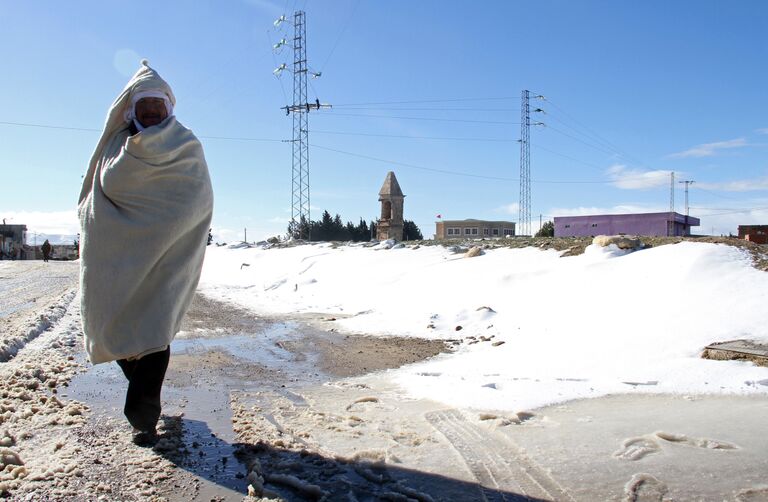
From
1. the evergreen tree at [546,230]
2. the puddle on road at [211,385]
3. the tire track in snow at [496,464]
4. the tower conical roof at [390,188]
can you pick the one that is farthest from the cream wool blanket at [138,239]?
the evergreen tree at [546,230]

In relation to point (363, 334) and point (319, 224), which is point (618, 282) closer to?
point (363, 334)

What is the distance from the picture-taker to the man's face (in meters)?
3.75

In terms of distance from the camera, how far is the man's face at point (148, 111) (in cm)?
375

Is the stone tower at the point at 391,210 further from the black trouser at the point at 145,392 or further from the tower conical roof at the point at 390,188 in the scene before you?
the black trouser at the point at 145,392

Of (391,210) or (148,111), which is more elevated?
(391,210)

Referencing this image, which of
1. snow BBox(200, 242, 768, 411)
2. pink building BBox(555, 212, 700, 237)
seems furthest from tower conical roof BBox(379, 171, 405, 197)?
snow BBox(200, 242, 768, 411)

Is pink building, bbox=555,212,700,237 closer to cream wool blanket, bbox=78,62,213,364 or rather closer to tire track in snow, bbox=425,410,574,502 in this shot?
tire track in snow, bbox=425,410,574,502

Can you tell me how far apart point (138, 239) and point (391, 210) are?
2819 centimetres

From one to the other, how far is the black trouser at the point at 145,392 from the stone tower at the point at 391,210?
91.0 ft

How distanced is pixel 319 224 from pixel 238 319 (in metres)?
52.2

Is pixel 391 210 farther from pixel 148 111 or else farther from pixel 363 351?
pixel 148 111

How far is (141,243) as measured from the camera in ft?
11.5

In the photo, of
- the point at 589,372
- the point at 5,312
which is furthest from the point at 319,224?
the point at 589,372

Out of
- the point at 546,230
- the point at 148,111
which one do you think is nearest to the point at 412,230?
the point at 546,230
